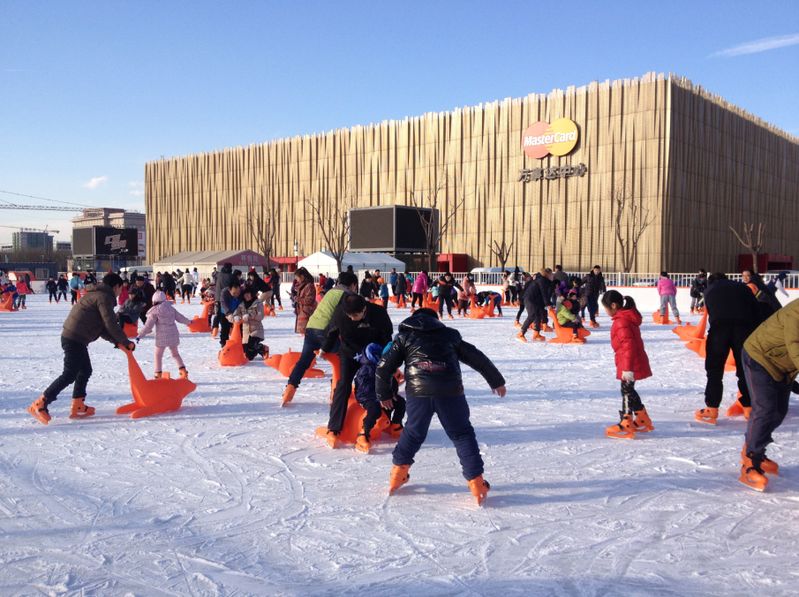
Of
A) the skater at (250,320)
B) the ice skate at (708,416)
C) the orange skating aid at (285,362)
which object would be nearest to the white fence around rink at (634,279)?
the skater at (250,320)

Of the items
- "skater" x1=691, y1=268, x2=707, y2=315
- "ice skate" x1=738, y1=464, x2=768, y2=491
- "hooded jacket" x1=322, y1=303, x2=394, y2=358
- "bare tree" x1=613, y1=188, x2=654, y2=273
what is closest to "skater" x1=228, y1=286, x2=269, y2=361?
"hooded jacket" x1=322, y1=303, x2=394, y2=358

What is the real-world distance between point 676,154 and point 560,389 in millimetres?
34332

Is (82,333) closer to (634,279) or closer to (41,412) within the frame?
(41,412)

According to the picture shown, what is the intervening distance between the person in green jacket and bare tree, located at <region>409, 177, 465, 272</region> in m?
32.2

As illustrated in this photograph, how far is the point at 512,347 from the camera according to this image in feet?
38.5

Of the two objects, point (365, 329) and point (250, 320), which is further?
point (250, 320)

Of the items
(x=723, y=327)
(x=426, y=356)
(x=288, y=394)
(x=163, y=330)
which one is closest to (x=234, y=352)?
(x=163, y=330)

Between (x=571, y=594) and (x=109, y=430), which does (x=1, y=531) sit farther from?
(x=571, y=594)

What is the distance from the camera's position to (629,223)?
38469 mm

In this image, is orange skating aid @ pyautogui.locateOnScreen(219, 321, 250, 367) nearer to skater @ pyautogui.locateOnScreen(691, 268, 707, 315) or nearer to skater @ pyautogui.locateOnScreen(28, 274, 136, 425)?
skater @ pyautogui.locateOnScreen(28, 274, 136, 425)

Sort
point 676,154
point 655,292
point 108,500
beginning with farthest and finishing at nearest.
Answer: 1. point 676,154
2. point 655,292
3. point 108,500

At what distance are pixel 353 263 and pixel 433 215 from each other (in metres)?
10.4

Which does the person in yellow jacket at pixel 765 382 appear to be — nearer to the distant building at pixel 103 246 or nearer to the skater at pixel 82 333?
the skater at pixel 82 333

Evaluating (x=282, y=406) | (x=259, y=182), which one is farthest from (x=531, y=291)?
(x=259, y=182)
